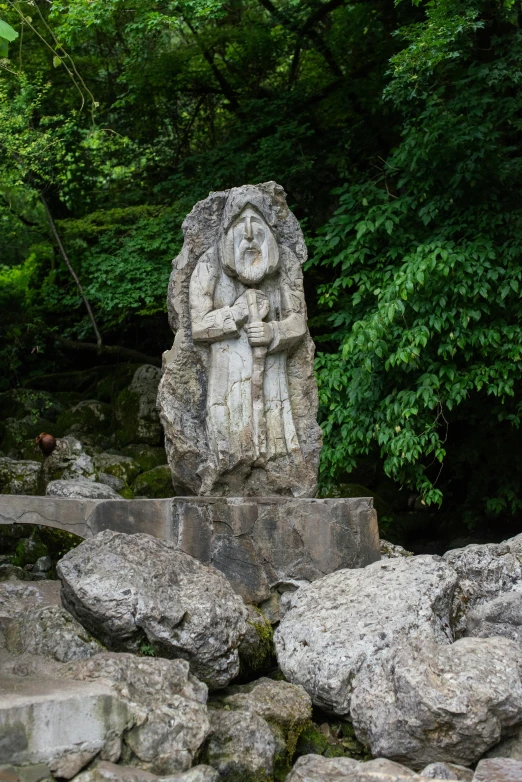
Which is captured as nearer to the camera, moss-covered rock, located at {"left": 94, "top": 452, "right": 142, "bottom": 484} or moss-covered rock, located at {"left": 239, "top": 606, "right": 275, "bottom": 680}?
moss-covered rock, located at {"left": 239, "top": 606, "right": 275, "bottom": 680}

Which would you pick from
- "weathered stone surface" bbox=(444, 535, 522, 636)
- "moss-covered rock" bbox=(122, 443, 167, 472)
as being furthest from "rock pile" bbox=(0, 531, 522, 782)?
"moss-covered rock" bbox=(122, 443, 167, 472)

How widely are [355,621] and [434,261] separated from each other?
3927mm

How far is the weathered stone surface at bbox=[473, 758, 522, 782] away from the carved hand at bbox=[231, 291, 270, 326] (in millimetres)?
3500

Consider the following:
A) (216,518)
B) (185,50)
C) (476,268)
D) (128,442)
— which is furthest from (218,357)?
(185,50)

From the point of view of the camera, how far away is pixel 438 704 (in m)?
4.28

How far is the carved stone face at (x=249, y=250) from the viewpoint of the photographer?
6727mm

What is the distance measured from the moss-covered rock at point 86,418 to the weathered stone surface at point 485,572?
741 cm

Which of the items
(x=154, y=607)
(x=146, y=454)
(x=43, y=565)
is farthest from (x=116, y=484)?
(x=154, y=607)

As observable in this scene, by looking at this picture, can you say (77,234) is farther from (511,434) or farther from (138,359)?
(511,434)

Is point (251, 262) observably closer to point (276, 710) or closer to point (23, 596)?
point (23, 596)

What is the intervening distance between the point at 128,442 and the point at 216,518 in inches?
260

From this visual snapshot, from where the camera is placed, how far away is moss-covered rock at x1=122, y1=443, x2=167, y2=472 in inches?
454

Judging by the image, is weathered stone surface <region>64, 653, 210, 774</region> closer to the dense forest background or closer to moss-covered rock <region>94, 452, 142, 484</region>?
the dense forest background

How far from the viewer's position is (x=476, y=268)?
8.35m
